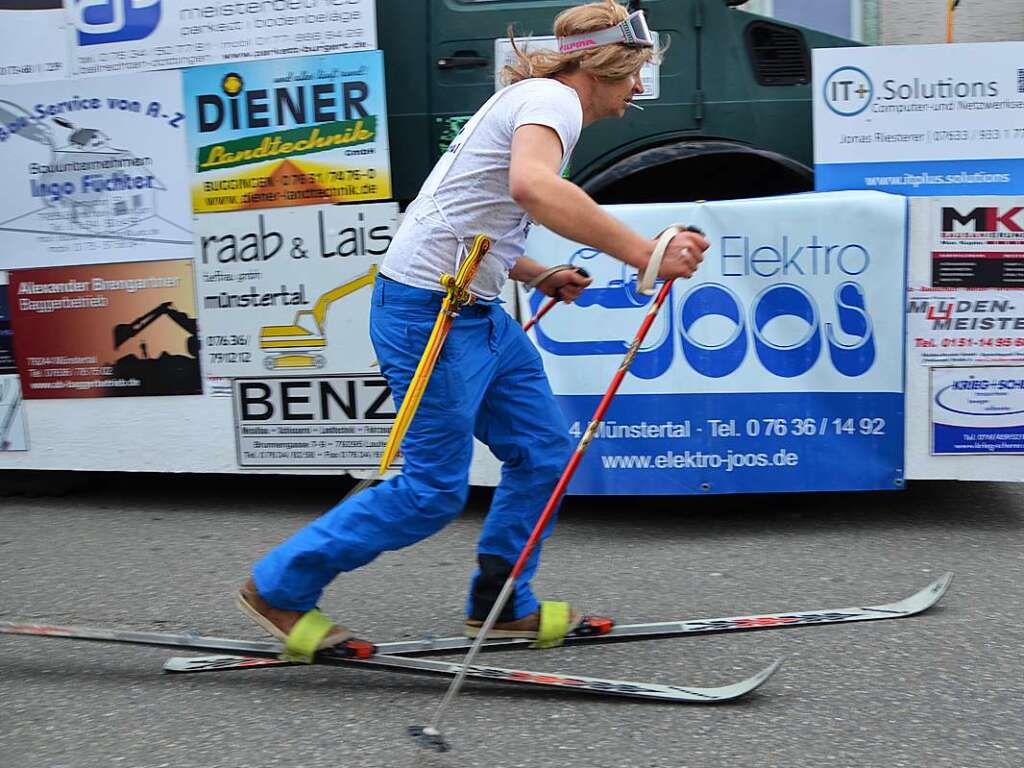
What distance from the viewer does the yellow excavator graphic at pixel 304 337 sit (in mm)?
4781

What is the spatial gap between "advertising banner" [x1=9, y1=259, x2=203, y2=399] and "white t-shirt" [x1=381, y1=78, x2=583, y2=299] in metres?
2.06

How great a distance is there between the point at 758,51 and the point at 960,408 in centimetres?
163

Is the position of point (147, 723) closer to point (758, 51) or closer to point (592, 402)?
point (592, 402)

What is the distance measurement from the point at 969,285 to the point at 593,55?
2016mm

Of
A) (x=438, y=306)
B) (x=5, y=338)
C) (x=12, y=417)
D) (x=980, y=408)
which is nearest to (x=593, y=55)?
(x=438, y=306)

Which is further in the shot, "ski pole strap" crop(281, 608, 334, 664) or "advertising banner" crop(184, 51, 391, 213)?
"advertising banner" crop(184, 51, 391, 213)

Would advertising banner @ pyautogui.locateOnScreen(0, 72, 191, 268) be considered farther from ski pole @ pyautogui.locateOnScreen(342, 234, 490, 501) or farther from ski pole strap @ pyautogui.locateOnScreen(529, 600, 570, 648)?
ski pole strap @ pyautogui.locateOnScreen(529, 600, 570, 648)

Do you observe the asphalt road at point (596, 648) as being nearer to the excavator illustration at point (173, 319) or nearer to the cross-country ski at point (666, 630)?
the cross-country ski at point (666, 630)

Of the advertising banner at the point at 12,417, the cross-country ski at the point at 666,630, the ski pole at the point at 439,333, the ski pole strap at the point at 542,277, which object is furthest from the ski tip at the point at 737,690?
the advertising banner at the point at 12,417

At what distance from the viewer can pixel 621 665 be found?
10.9 feet

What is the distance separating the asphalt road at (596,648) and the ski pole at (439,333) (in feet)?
2.35

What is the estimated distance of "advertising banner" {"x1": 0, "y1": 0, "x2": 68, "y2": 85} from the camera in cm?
488

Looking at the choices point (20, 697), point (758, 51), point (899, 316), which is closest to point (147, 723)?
point (20, 697)

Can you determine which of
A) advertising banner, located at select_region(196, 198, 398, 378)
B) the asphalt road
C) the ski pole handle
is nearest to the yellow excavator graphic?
advertising banner, located at select_region(196, 198, 398, 378)
